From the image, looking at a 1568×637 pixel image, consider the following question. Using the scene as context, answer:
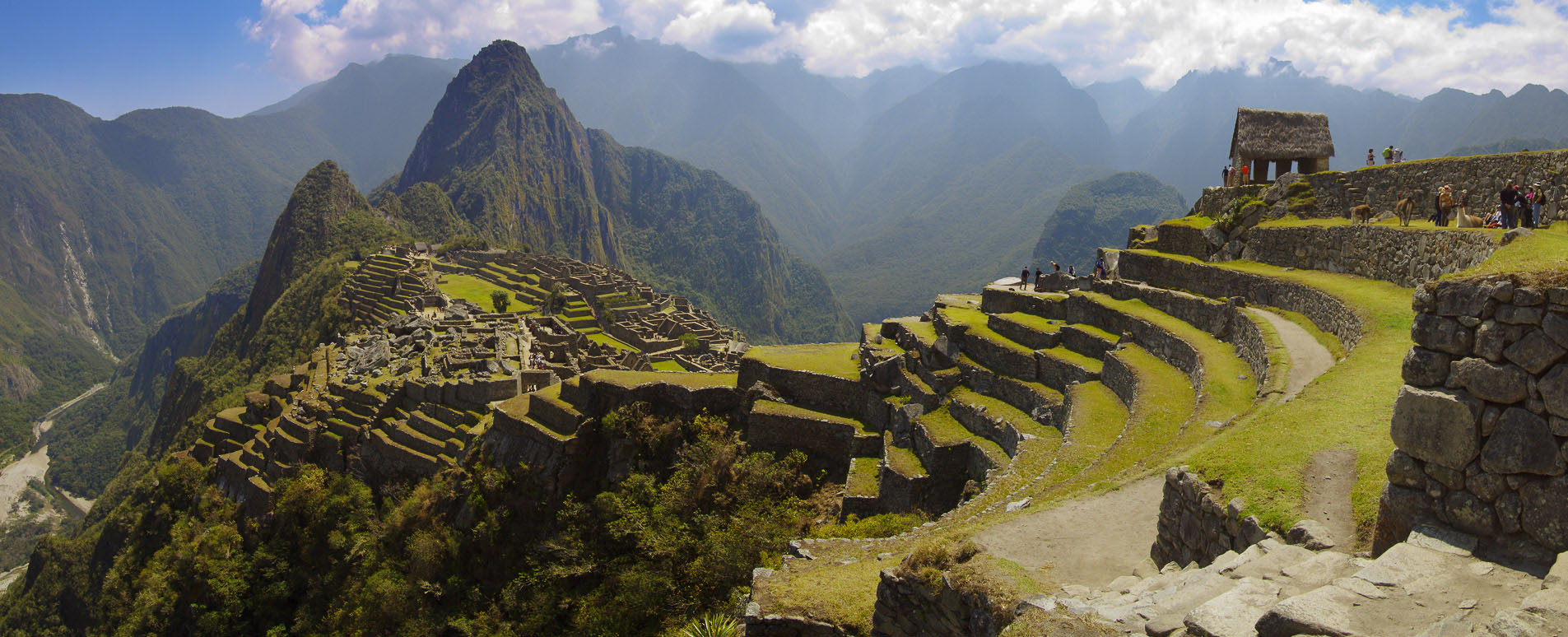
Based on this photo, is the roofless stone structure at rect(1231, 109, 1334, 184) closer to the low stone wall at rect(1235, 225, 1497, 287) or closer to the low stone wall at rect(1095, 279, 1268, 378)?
the low stone wall at rect(1235, 225, 1497, 287)

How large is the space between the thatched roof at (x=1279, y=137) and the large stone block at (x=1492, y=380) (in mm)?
24547

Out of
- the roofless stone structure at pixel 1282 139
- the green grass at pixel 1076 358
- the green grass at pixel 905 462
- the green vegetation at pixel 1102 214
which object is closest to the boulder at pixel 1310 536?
the green grass at pixel 905 462

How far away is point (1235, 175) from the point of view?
26531 millimetres

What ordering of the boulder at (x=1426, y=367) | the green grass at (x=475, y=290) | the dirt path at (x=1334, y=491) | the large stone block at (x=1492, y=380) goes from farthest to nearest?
the green grass at (x=475, y=290) → the dirt path at (x=1334, y=491) → the boulder at (x=1426, y=367) → the large stone block at (x=1492, y=380)

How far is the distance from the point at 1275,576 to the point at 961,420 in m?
11.7

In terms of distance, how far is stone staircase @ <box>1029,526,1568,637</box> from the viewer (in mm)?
4258

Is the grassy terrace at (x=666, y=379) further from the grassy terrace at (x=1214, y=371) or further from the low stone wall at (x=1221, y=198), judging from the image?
the low stone wall at (x=1221, y=198)

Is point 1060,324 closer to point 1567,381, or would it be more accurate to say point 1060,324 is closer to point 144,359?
point 1567,381

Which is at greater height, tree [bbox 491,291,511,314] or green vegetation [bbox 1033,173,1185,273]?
green vegetation [bbox 1033,173,1185,273]

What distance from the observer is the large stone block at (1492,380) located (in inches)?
191

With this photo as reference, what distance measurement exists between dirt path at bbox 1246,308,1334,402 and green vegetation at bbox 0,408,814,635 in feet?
29.5

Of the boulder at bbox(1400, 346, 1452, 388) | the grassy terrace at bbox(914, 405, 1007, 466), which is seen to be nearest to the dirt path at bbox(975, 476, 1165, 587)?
the boulder at bbox(1400, 346, 1452, 388)

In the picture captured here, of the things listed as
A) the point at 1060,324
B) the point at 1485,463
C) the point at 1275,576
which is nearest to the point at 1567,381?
the point at 1485,463

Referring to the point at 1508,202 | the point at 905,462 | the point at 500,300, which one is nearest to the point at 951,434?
the point at 905,462
